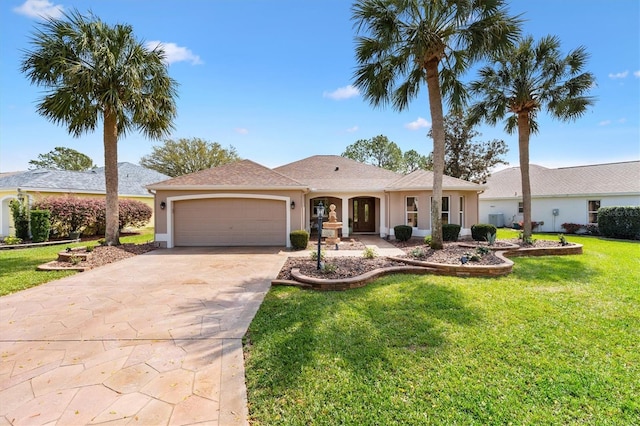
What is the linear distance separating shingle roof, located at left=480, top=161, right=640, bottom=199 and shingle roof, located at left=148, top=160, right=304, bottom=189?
17.8 metres

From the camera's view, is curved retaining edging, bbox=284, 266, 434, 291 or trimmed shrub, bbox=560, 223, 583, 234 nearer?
curved retaining edging, bbox=284, 266, 434, 291

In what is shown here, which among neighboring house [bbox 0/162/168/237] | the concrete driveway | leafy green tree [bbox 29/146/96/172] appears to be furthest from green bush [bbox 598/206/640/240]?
leafy green tree [bbox 29/146/96/172]

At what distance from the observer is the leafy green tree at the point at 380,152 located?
4106 cm

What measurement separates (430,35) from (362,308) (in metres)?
8.04

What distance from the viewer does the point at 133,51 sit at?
33.8 ft

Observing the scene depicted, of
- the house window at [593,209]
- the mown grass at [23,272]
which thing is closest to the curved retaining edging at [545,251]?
the house window at [593,209]

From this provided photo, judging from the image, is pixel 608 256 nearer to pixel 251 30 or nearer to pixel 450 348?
pixel 450 348

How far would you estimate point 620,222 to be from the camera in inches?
583

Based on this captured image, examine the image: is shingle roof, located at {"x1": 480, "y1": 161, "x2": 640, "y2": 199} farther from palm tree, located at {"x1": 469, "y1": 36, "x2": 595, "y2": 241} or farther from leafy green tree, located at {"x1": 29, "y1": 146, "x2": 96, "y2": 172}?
leafy green tree, located at {"x1": 29, "y1": 146, "x2": 96, "y2": 172}

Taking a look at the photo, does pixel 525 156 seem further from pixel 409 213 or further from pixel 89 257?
pixel 89 257

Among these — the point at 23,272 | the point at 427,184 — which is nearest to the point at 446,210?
the point at 427,184

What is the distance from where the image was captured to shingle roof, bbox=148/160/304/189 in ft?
40.8

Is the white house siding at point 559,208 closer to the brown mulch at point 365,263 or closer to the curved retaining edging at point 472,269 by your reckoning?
the brown mulch at point 365,263

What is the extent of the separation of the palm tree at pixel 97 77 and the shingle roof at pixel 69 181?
25.2 ft
